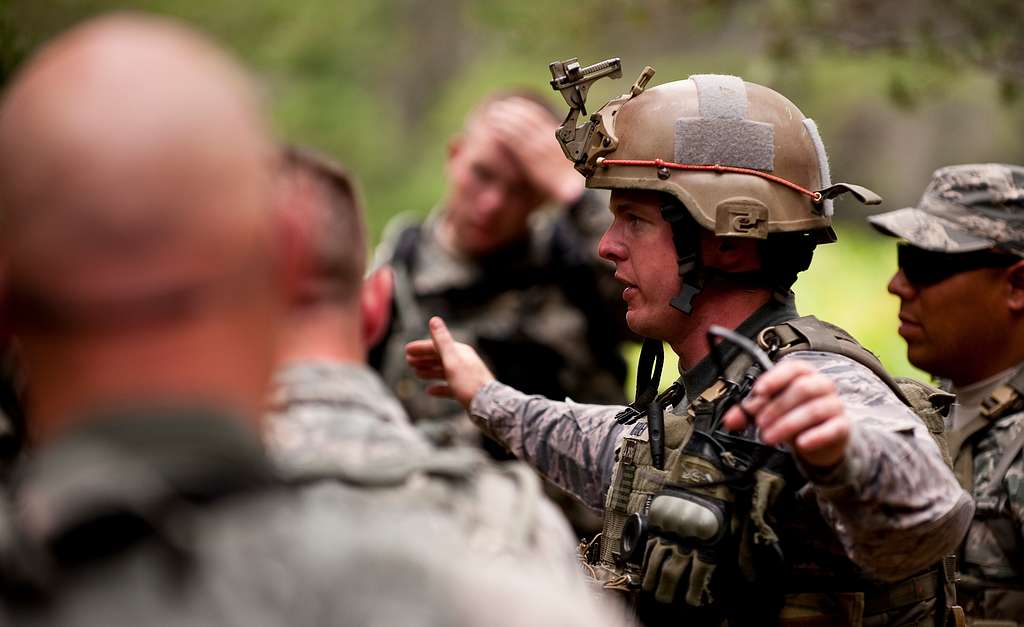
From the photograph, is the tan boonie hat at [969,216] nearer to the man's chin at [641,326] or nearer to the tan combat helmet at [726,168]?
the tan combat helmet at [726,168]

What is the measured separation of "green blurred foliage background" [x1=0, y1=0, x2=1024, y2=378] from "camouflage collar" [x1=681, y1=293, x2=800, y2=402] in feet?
7.37

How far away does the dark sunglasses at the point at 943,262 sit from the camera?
5.12 m

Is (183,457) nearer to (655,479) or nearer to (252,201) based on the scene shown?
(252,201)

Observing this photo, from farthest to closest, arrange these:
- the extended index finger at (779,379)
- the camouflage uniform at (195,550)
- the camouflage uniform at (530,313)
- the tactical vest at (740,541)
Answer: the camouflage uniform at (530,313) → the tactical vest at (740,541) → the extended index finger at (779,379) → the camouflage uniform at (195,550)

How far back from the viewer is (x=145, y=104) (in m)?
1.62

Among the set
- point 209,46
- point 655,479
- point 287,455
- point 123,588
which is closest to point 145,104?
point 209,46

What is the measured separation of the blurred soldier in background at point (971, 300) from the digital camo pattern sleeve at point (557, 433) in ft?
4.68

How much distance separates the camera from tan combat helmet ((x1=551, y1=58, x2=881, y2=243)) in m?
3.93

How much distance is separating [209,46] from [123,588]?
2.16ft

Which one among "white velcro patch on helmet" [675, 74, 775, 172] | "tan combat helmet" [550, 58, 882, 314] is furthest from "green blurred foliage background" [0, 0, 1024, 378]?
"white velcro patch on helmet" [675, 74, 775, 172]

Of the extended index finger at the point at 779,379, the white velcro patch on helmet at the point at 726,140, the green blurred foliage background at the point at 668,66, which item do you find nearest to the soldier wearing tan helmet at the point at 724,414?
the white velcro patch on helmet at the point at 726,140

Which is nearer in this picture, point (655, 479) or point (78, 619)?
point (78, 619)

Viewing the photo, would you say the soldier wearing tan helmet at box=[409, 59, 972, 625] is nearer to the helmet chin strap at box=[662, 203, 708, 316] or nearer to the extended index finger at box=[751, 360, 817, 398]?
the helmet chin strap at box=[662, 203, 708, 316]

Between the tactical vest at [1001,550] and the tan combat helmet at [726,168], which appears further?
the tactical vest at [1001,550]
